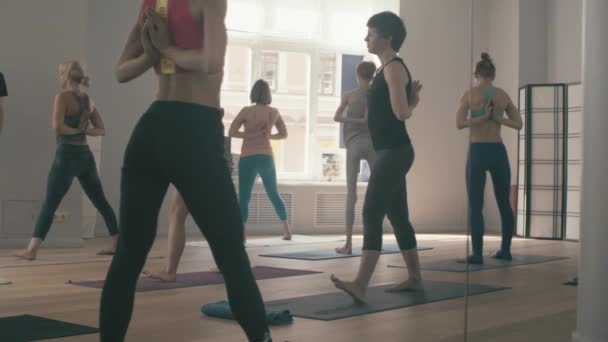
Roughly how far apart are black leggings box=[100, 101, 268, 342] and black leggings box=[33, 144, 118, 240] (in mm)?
3268

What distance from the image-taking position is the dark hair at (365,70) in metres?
5.46

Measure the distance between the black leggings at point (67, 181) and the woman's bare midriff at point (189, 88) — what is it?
336 cm

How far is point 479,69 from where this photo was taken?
209 cm

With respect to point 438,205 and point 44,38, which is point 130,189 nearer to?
point 438,205

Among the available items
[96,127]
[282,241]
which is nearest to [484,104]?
[96,127]

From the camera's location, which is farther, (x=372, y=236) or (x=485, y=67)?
(x=372, y=236)

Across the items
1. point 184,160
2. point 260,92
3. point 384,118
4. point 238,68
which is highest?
point 238,68

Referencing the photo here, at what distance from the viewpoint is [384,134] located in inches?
128

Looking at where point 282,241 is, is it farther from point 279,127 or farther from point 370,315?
point 370,315

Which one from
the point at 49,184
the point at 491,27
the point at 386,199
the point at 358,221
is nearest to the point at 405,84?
the point at 386,199

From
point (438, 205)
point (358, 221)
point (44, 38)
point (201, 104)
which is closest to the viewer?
point (201, 104)

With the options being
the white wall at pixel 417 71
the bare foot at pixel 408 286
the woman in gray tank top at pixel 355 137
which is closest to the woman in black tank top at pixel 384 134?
the white wall at pixel 417 71

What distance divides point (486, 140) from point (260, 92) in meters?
3.92

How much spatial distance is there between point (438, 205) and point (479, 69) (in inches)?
56.3
